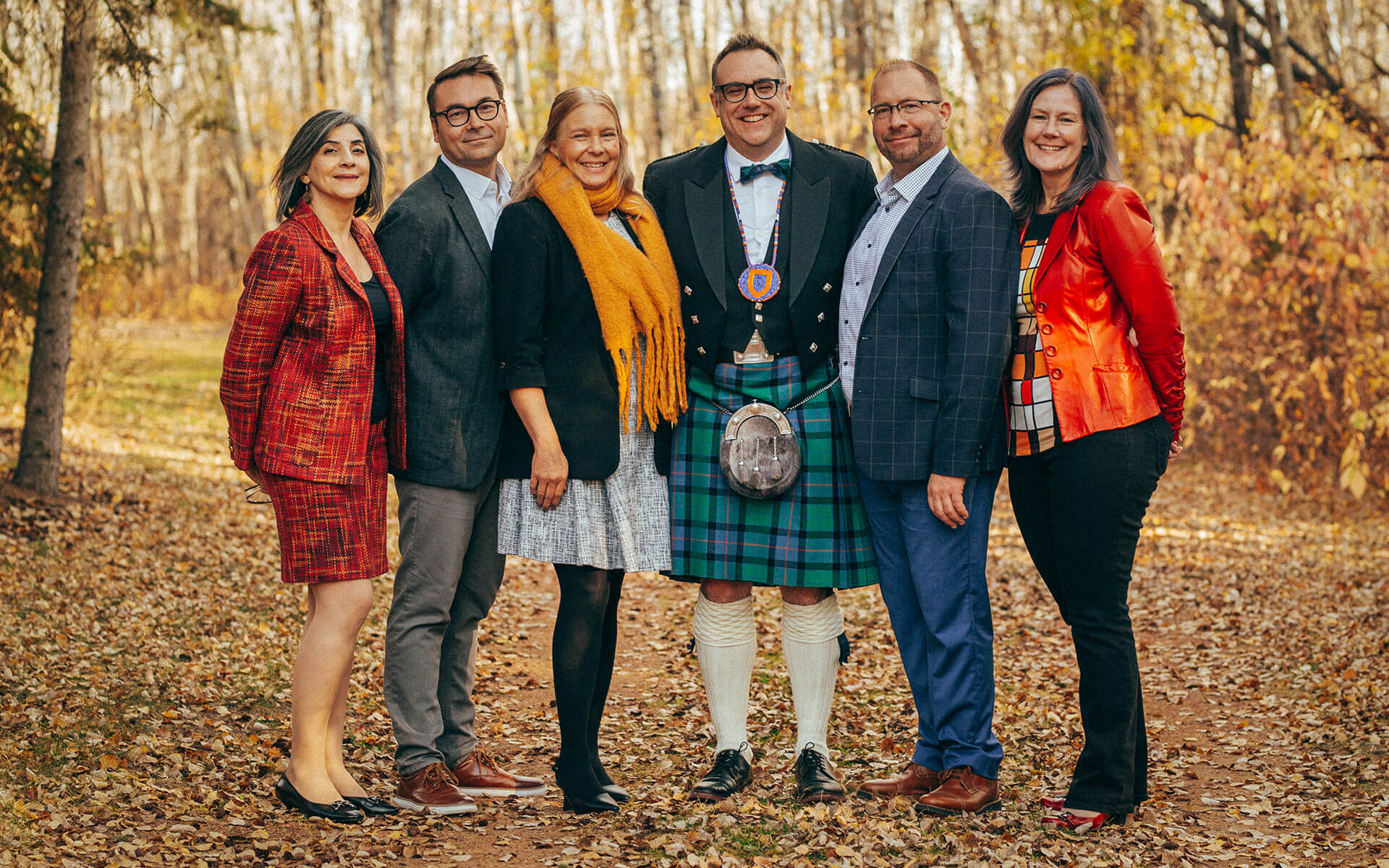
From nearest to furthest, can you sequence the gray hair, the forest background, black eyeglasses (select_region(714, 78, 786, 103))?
the gray hair, black eyeglasses (select_region(714, 78, 786, 103)), the forest background

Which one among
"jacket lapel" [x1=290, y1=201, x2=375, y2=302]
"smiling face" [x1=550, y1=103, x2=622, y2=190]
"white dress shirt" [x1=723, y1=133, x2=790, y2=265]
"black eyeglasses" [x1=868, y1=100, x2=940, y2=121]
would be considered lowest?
"jacket lapel" [x1=290, y1=201, x2=375, y2=302]

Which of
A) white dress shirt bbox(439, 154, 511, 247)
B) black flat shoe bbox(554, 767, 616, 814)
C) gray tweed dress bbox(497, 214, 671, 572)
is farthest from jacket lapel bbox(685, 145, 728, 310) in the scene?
black flat shoe bbox(554, 767, 616, 814)

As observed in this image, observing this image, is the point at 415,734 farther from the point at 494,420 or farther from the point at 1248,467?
the point at 1248,467

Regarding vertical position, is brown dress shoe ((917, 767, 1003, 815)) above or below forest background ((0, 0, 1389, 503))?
below

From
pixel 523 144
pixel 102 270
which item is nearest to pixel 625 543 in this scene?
pixel 102 270

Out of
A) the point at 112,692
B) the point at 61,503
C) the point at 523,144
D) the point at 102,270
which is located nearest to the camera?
the point at 112,692

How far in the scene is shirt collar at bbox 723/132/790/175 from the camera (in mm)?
3852

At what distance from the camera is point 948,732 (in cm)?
375

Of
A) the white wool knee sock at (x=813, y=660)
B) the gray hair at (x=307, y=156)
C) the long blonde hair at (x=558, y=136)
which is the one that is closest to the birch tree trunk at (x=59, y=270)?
the gray hair at (x=307, y=156)

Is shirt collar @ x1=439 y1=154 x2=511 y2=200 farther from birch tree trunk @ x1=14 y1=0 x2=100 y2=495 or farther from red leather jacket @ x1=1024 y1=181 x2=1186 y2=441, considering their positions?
birch tree trunk @ x1=14 y1=0 x2=100 y2=495

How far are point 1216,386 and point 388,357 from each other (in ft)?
27.9

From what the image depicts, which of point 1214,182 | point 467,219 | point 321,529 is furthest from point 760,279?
point 1214,182

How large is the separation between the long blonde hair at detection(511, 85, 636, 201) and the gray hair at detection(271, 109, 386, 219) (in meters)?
0.44

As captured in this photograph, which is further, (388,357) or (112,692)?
(112,692)
